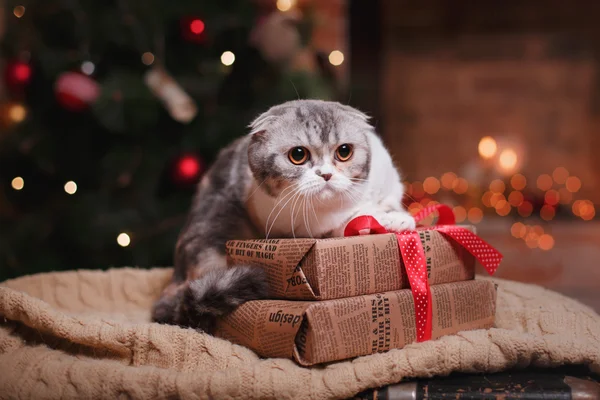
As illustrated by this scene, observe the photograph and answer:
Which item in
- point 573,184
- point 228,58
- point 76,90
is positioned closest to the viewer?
point 76,90

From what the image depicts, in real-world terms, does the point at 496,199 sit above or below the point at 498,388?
above

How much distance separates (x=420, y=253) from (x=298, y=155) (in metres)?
0.26

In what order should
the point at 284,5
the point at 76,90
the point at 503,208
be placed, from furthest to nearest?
the point at 503,208 → the point at 284,5 → the point at 76,90

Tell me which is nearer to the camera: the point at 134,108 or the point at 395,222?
the point at 395,222

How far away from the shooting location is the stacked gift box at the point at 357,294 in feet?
2.69

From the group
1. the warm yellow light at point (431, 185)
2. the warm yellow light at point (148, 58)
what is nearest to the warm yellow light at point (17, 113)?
the warm yellow light at point (148, 58)

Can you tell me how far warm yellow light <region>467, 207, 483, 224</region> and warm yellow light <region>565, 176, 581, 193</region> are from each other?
19.0 inches

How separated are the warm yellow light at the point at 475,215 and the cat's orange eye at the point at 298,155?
1846 millimetres

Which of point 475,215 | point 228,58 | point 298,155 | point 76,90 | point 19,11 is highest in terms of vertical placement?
point 19,11

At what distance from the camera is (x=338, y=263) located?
0.84 meters

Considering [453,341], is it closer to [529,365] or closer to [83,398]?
[529,365]

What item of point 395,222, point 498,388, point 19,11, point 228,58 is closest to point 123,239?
point 228,58

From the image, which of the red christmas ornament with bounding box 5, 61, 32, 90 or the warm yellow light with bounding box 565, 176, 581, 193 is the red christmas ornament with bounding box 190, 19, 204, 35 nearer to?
the red christmas ornament with bounding box 5, 61, 32, 90

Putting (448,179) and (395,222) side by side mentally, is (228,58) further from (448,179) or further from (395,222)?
(448,179)
